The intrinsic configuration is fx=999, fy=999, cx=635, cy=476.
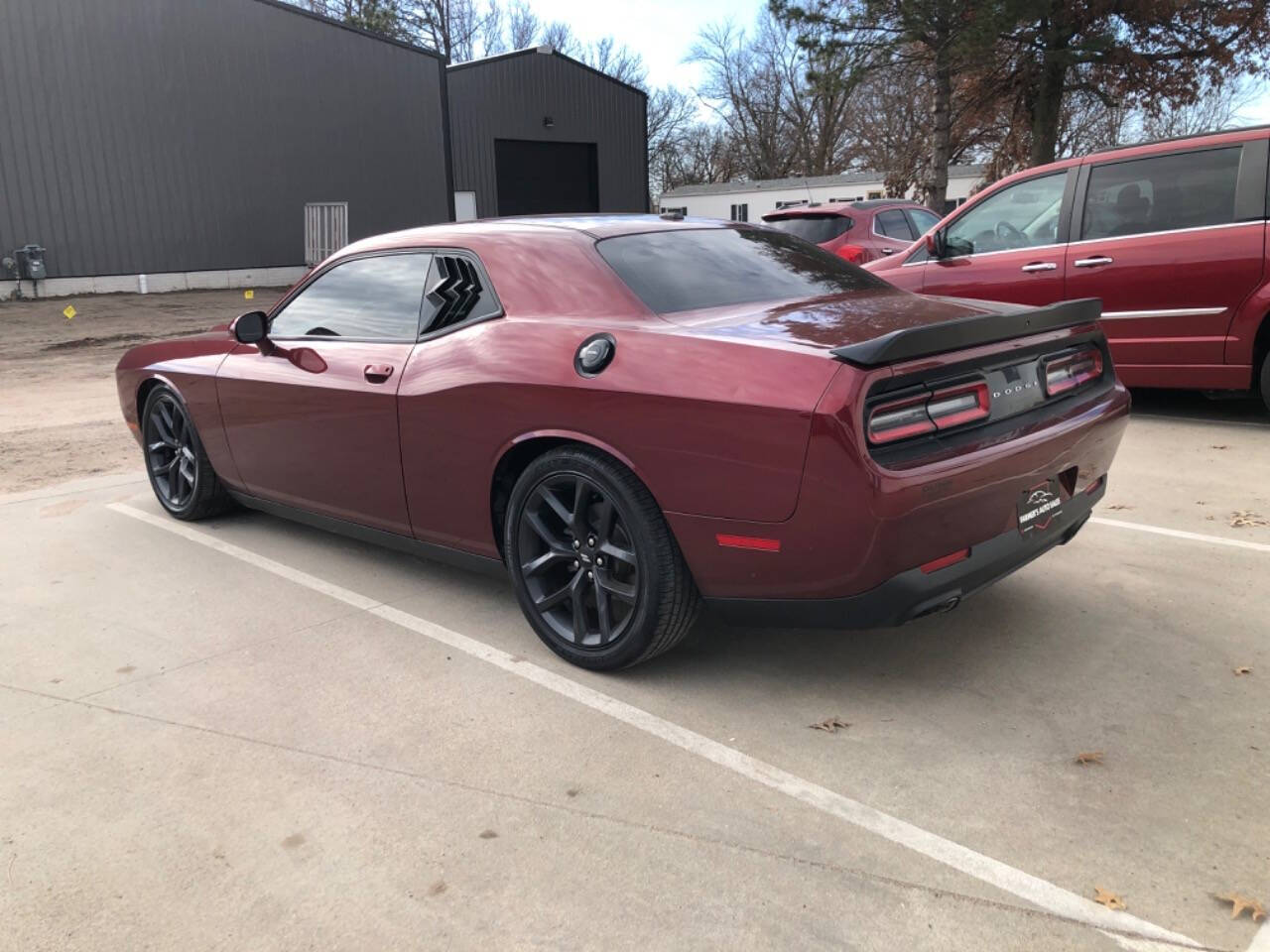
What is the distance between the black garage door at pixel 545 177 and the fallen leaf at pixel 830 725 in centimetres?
2910

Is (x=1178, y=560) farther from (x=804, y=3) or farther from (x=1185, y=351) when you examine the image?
(x=804, y=3)

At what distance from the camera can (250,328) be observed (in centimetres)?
458

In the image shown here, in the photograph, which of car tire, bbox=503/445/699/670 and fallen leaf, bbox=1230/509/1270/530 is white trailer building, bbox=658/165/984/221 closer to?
fallen leaf, bbox=1230/509/1270/530

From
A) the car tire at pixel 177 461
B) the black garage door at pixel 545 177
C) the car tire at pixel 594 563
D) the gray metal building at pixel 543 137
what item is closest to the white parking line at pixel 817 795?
the car tire at pixel 594 563

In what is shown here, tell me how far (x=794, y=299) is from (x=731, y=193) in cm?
4957

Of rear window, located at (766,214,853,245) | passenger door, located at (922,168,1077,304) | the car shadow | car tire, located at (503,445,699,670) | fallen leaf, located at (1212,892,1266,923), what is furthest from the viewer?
rear window, located at (766,214,853,245)

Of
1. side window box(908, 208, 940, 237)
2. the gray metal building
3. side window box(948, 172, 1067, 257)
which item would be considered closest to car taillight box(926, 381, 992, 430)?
side window box(948, 172, 1067, 257)

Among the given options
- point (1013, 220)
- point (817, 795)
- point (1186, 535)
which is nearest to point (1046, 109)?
point (1013, 220)

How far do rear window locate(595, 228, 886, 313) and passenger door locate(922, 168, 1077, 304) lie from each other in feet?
11.6

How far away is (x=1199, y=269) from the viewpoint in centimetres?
643

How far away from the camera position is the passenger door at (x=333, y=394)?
13.0 feet

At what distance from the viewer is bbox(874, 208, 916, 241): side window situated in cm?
1179

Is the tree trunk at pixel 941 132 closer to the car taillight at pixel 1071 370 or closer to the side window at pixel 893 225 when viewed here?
the side window at pixel 893 225

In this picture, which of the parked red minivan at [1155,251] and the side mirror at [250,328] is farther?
the parked red minivan at [1155,251]
